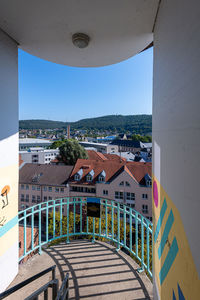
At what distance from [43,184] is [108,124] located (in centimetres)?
9098

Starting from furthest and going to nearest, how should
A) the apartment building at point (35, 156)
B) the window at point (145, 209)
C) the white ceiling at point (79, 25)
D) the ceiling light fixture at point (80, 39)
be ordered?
the apartment building at point (35, 156) → the window at point (145, 209) → the ceiling light fixture at point (80, 39) → the white ceiling at point (79, 25)

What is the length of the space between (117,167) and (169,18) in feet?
61.2

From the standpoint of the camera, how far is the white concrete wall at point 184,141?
0.79 m

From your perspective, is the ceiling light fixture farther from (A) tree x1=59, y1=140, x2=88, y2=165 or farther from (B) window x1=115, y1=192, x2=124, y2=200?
(A) tree x1=59, y1=140, x2=88, y2=165

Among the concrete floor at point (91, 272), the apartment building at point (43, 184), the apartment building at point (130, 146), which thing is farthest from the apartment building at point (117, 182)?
the apartment building at point (130, 146)

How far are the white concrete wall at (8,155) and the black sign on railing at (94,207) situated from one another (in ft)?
4.00

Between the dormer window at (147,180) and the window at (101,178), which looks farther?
the window at (101,178)

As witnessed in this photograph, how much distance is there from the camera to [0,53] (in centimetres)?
199

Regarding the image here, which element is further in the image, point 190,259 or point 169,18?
point 169,18

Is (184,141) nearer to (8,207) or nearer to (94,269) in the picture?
(8,207)

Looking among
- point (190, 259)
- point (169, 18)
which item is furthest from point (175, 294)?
point (169, 18)

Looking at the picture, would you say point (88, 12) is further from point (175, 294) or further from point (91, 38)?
point (175, 294)

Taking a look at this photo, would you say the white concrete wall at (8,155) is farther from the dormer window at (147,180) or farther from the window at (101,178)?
the window at (101,178)

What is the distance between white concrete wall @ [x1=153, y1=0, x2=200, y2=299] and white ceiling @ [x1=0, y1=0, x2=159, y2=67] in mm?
571
